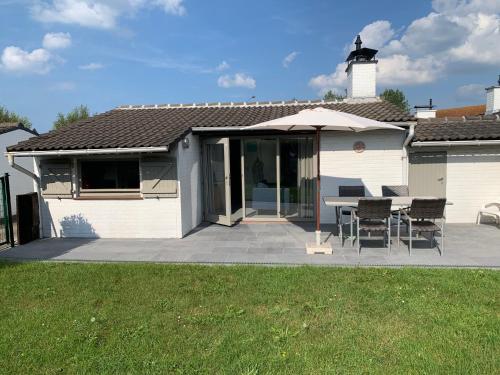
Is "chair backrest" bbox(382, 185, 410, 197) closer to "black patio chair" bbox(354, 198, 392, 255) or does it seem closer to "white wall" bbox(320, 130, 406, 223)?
"white wall" bbox(320, 130, 406, 223)

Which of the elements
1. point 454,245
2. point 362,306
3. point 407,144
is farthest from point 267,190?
point 362,306

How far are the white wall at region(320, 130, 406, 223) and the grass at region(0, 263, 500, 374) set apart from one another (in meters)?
4.32

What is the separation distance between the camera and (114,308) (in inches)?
→ 180

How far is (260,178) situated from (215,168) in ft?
4.33

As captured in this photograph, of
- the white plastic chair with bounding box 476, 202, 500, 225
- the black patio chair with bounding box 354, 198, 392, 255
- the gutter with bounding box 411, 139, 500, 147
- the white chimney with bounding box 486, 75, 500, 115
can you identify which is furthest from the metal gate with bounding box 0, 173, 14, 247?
the white chimney with bounding box 486, 75, 500, 115

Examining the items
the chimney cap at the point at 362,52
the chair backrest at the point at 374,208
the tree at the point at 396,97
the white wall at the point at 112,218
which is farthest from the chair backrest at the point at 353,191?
the tree at the point at 396,97

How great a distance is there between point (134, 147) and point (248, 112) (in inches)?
175

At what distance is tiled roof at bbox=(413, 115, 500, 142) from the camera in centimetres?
955

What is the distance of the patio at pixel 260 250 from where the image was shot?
6441mm

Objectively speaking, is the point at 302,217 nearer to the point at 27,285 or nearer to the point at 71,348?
the point at 27,285

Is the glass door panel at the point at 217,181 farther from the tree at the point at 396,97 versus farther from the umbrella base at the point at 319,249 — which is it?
the tree at the point at 396,97

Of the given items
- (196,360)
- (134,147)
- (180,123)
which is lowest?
(196,360)

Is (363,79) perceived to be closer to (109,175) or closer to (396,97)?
(109,175)

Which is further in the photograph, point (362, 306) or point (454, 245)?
point (454, 245)
